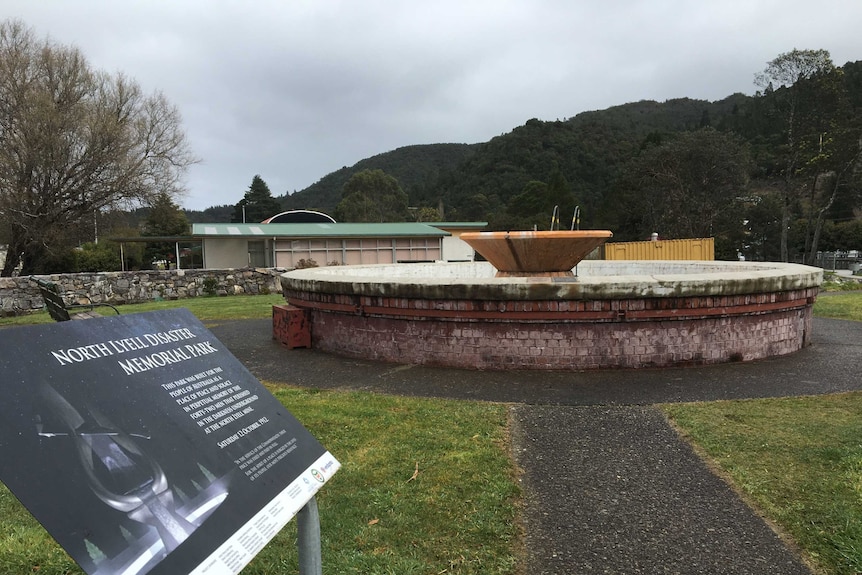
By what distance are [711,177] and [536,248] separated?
3725cm

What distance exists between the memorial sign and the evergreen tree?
81.9 m

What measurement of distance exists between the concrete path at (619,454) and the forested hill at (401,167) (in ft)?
309

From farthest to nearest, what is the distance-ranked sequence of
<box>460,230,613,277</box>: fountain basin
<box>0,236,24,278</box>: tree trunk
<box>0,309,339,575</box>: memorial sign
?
<box>0,236,24,278</box>: tree trunk < <box>460,230,613,277</box>: fountain basin < <box>0,309,339,575</box>: memorial sign

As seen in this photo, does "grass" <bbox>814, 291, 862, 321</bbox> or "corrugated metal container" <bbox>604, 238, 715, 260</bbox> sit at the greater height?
"corrugated metal container" <bbox>604, 238, 715, 260</bbox>

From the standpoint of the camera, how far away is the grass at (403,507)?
98.6 inches

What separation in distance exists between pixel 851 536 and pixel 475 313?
12.2 feet

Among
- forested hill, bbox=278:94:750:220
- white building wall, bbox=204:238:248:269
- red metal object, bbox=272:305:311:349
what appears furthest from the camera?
forested hill, bbox=278:94:750:220

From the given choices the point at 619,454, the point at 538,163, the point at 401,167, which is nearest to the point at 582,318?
the point at 619,454

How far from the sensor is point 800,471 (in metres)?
3.32

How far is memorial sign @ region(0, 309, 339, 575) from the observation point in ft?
4.10

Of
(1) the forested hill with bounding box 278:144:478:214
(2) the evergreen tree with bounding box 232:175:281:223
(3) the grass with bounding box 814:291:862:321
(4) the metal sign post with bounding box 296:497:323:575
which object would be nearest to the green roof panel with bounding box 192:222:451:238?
(3) the grass with bounding box 814:291:862:321

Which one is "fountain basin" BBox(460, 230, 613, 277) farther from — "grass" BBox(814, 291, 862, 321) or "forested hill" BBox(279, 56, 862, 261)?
"forested hill" BBox(279, 56, 862, 261)

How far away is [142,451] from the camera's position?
1448 mm

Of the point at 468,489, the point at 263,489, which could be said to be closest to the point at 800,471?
the point at 468,489
